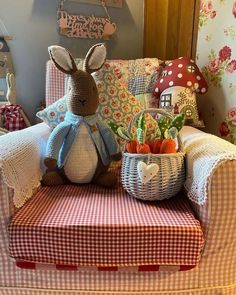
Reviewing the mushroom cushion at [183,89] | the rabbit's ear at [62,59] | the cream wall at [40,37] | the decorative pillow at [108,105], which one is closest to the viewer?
the rabbit's ear at [62,59]

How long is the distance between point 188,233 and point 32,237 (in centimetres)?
38

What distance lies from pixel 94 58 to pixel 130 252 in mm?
640

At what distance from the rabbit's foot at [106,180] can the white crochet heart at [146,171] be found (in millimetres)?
189

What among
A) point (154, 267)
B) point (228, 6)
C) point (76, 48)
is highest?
point (228, 6)

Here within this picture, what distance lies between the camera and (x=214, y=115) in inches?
59.2

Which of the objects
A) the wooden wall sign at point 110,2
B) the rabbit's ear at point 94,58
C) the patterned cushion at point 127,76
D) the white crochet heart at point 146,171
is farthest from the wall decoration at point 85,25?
the white crochet heart at point 146,171

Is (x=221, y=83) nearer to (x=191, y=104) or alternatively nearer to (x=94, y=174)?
(x=191, y=104)

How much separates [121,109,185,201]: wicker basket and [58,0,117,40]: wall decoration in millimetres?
1053

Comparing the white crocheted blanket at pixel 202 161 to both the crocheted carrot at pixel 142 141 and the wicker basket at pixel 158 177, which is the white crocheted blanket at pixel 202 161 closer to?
the wicker basket at pixel 158 177

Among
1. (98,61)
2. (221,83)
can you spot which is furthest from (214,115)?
(98,61)

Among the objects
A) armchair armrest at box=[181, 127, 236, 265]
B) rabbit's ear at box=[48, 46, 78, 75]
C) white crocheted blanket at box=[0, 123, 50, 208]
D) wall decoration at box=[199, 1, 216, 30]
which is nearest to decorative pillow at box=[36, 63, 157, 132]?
white crocheted blanket at box=[0, 123, 50, 208]

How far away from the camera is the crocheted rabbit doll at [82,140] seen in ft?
3.43

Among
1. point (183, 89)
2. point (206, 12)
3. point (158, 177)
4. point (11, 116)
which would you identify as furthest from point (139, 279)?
point (206, 12)

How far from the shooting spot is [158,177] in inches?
35.5
